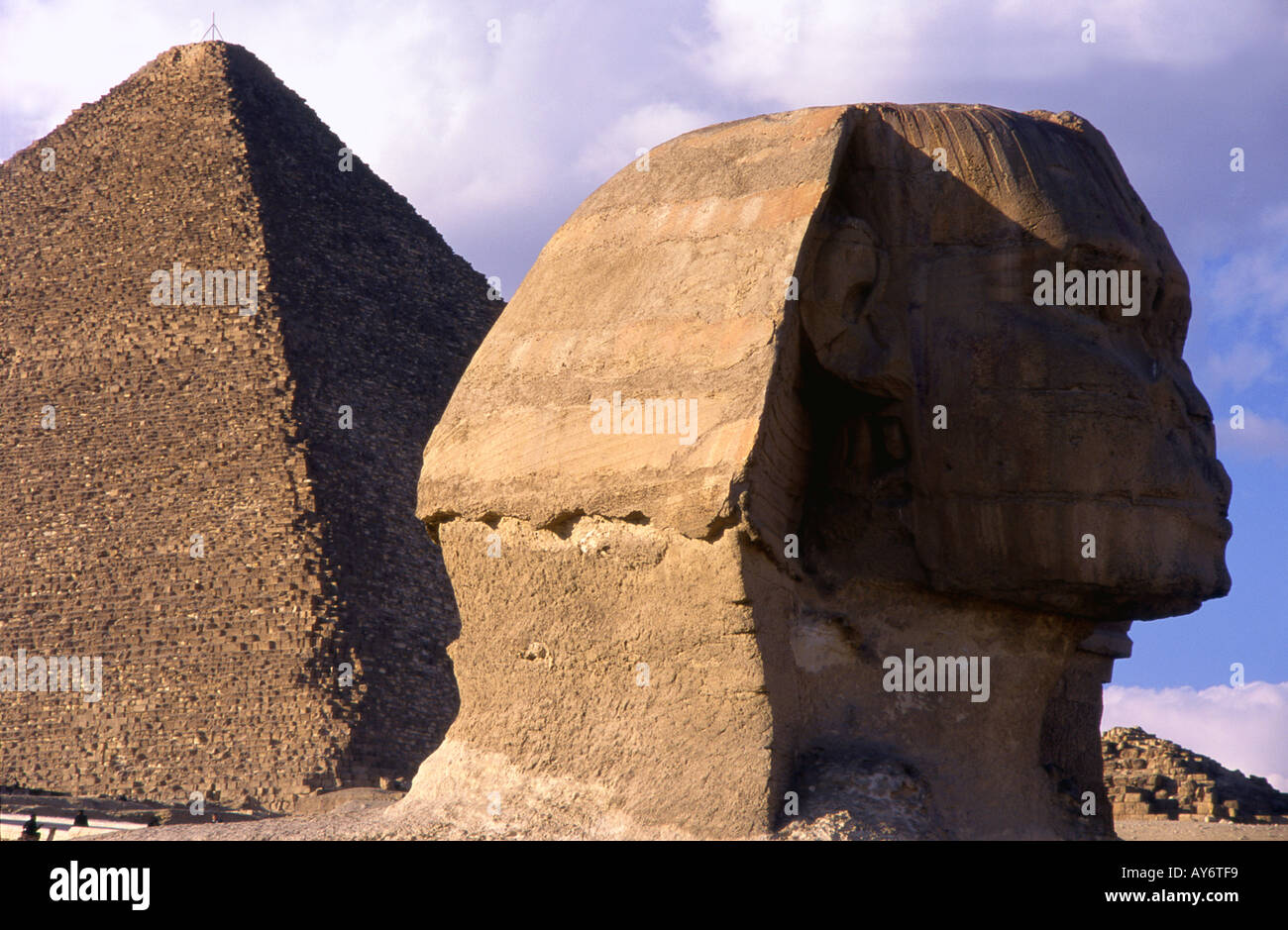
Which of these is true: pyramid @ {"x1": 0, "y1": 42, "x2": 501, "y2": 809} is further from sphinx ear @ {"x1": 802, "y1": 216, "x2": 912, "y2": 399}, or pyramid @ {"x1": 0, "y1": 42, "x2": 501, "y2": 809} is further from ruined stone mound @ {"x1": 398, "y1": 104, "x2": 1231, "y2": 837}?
sphinx ear @ {"x1": 802, "y1": 216, "x2": 912, "y2": 399}

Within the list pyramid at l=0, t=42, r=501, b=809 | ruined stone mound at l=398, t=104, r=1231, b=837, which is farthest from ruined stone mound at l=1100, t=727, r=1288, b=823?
pyramid at l=0, t=42, r=501, b=809

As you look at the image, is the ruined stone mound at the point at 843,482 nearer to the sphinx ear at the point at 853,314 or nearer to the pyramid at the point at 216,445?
the sphinx ear at the point at 853,314

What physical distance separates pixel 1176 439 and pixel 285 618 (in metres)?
55.0

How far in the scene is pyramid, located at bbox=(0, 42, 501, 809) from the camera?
5466cm

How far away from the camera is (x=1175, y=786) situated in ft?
66.2

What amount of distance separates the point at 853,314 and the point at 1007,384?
0.30 m

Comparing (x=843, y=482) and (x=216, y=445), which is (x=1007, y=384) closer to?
(x=843, y=482)

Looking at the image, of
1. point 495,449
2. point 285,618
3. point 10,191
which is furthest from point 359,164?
point 495,449

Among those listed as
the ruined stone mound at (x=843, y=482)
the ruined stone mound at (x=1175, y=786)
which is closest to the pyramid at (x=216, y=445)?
the ruined stone mound at (x=1175, y=786)

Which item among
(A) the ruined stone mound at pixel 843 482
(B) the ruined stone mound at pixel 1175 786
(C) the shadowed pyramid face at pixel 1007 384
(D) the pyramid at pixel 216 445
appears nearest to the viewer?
(A) the ruined stone mound at pixel 843 482

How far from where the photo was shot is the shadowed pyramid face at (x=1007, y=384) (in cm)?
390

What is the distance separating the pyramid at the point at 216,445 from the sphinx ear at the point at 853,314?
47180 mm

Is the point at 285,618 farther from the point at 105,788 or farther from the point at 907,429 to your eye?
the point at 907,429

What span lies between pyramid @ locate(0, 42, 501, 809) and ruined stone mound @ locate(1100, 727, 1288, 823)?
2945cm
